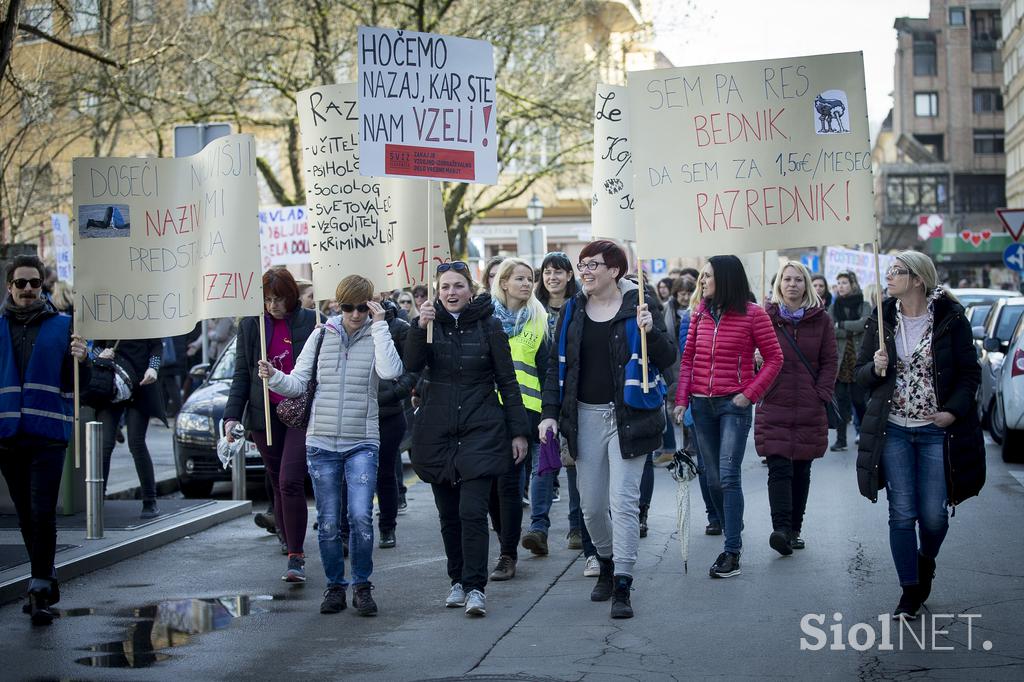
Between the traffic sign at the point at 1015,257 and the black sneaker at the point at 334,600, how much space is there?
2072 cm

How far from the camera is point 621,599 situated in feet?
24.4

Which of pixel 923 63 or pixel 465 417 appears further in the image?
pixel 923 63

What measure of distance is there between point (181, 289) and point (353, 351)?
6.43 feet

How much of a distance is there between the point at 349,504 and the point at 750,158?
315cm

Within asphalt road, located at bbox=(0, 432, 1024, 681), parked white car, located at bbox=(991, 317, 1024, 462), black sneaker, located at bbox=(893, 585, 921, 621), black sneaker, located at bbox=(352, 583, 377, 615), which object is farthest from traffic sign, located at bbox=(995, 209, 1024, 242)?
black sneaker, located at bbox=(352, 583, 377, 615)

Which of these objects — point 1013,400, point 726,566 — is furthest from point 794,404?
point 1013,400

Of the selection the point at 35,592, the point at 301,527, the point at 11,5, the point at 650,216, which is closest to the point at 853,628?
the point at 650,216

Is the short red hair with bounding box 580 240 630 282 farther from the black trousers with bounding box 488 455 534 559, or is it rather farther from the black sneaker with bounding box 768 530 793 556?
the black sneaker with bounding box 768 530 793 556

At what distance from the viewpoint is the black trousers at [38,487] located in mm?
7875

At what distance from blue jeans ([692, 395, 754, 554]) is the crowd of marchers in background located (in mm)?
14

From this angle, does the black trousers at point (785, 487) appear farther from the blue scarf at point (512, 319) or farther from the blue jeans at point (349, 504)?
the blue jeans at point (349, 504)

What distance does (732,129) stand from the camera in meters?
8.54

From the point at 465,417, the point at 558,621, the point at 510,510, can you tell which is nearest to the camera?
the point at 558,621

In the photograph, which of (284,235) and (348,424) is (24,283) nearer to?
(348,424)
